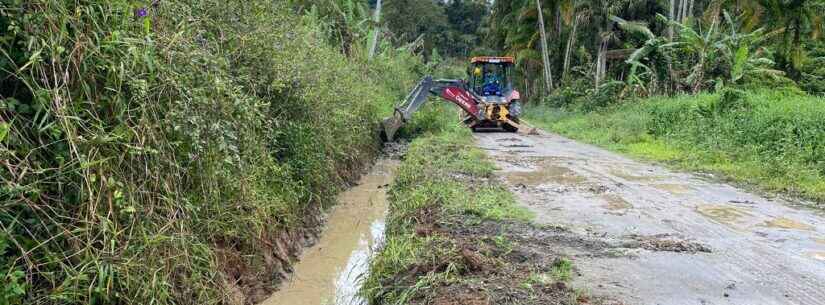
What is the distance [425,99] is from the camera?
15.3m

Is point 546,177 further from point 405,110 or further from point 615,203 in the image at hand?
point 405,110

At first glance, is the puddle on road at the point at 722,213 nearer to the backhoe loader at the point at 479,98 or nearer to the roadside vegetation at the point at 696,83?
the roadside vegetation at the point at 696,83

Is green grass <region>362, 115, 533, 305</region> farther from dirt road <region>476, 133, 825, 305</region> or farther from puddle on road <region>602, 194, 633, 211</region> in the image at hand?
puddle on road <region>602, 194, 633, 211</region>

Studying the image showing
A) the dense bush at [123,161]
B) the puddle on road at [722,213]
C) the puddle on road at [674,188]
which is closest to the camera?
the dense bush at [123,161]

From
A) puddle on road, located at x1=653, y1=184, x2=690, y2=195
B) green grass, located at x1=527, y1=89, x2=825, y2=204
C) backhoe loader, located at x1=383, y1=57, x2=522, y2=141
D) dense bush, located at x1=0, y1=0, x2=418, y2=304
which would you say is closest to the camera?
dense bush, located at x1=0, y1=0, x2=418, y2=304

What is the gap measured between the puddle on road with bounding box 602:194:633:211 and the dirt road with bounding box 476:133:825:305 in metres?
0.01

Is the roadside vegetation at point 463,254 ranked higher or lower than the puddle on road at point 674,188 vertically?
higher

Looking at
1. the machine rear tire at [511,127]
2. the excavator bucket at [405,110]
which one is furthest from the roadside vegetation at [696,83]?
the excavator bucket at [405,110]

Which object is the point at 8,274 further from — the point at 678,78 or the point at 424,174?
the point at 678,78

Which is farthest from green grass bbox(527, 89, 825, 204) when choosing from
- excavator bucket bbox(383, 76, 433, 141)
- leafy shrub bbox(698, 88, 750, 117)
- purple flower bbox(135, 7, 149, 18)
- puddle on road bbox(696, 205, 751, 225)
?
purple flower bbox(135, 7, 149, 18)

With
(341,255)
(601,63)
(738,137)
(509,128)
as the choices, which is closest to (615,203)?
(341,255)

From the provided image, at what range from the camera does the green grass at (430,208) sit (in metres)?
4.42

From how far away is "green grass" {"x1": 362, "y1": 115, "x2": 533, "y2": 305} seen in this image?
14.5 ft

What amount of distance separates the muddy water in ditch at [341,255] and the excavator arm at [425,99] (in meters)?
4.39
